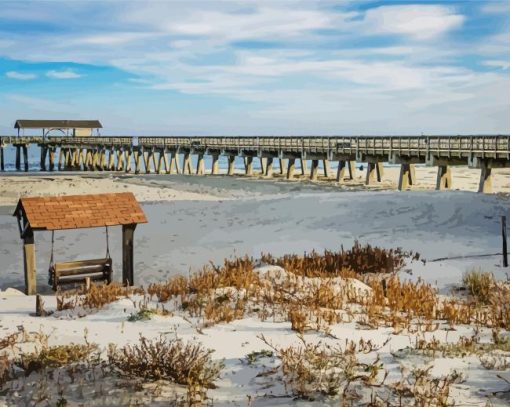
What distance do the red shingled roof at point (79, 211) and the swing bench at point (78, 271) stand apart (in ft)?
1.22

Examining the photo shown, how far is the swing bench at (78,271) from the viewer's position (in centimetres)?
1204

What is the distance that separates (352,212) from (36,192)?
2025 centimetres

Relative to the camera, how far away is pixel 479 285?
1022 centimetres

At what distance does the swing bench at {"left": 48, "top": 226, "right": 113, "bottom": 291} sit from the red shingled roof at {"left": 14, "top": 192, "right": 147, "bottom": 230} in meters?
0.37

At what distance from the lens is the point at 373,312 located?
8.05 metres

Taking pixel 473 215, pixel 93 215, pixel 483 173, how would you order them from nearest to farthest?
pixel 93 215 < pixel 473 215 < pixel 483 173

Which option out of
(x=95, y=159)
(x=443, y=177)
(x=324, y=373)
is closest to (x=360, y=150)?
(x=443, y=177)

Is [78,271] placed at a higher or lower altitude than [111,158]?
lower

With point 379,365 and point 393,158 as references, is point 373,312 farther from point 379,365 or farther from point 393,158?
point 393,158

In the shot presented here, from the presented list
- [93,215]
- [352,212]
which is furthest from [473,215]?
[93,215]

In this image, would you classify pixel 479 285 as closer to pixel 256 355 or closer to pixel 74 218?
pixel 256 355

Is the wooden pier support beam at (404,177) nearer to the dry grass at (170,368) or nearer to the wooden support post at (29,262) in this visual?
the wooden support post at (29,262)

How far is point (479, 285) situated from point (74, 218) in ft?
24.3

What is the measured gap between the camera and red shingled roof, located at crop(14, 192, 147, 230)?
12.1m
